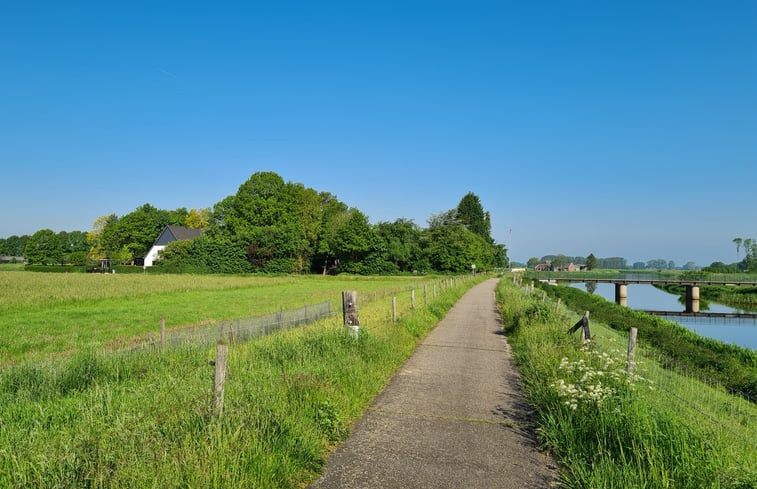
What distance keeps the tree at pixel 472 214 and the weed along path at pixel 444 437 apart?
4178 inches

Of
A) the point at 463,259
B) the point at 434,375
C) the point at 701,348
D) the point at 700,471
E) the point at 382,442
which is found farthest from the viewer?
the point at 463,259

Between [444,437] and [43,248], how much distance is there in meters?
132

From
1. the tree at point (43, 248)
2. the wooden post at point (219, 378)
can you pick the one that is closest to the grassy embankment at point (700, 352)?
the wooden post at point (219, 378)

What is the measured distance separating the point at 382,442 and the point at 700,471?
3.49m

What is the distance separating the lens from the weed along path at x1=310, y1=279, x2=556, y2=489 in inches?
193

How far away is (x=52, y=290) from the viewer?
3138cm

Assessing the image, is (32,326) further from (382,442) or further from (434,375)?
(382,442)

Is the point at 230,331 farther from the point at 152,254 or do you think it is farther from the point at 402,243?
the point at 152,254

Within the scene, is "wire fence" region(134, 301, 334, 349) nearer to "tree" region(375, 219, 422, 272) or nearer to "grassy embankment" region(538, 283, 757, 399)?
"grassy embankment" region(538, 283, 757, 399)

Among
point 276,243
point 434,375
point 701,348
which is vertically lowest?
point 701,348

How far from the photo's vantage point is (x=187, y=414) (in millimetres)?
5070

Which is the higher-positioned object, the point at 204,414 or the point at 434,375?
the point at 204,414

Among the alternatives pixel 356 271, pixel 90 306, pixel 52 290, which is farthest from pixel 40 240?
pixel 90 306

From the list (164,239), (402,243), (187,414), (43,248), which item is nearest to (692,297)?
(402,243)
